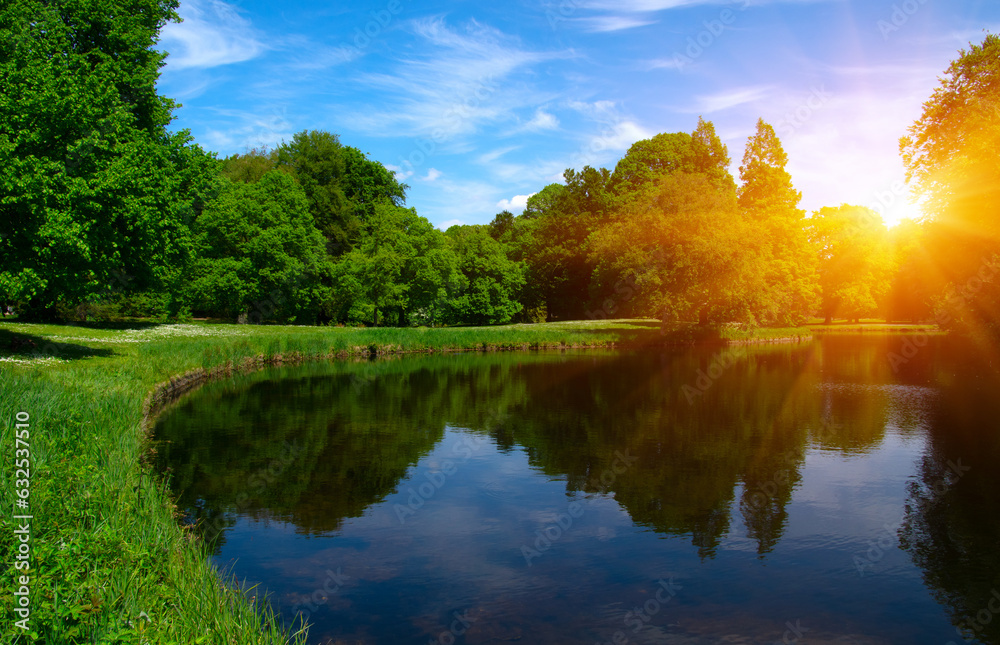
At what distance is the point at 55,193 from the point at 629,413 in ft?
71.2

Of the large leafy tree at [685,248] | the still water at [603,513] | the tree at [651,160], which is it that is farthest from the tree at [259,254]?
the tree at [651,160]

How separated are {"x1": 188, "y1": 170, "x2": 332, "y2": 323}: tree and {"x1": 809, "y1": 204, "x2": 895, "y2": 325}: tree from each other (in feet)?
218

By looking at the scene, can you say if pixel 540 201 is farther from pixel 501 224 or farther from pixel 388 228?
pixel 388 228

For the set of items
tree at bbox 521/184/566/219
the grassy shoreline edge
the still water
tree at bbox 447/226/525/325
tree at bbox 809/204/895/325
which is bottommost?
the still water

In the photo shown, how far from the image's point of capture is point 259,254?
56.9m

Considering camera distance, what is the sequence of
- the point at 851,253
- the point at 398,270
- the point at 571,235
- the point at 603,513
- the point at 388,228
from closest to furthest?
1. the point at 603,513
2. the point at 398,270
3. the point at 388,228
4. the point at 571,235
5. the point at 851,253

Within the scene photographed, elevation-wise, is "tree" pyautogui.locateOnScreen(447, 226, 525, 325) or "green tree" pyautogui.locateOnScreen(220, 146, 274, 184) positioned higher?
"green tree" pyautogui.locateOnScreen(220, 146, 274, 184)

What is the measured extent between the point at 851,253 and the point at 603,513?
8579 centimetres

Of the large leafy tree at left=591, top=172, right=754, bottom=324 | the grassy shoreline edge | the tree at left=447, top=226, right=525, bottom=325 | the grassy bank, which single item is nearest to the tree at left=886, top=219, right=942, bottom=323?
the large leafy tree at left=591, top=172, right=754, bottom=324

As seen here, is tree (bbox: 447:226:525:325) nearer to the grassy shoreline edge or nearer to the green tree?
the green tree

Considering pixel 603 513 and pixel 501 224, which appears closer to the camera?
pixel 603 513

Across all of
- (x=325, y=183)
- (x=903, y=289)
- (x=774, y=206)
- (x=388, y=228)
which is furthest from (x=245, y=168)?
(x=903, y=289)

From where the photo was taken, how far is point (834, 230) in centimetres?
8912

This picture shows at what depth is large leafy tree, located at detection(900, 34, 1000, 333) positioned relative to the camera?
32125mm
